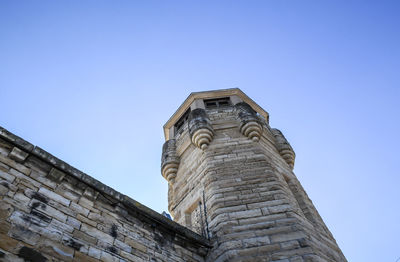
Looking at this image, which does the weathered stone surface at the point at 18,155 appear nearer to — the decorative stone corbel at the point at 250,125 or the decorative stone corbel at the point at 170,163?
the decorative stone corbel at the point at 170,163

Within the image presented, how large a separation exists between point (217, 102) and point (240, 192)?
4530 mm

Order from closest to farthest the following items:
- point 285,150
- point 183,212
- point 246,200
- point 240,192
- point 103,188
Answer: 1. point 103,188
2. point 246,200
3. point 240,192
4. point 183,212
5. point 285,150

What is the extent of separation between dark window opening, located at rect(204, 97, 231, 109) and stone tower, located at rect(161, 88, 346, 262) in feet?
0.54

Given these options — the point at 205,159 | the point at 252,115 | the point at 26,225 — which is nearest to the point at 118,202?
the point at 26,225

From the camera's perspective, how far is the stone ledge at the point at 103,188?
3.94 m

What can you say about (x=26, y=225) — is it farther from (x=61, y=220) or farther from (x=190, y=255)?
(x=190, y=255)

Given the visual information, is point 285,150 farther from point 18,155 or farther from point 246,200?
point 18,155

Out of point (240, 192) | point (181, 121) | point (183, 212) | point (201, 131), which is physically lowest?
point (240, 192)

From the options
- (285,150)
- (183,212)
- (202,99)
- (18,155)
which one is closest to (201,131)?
(183,212)

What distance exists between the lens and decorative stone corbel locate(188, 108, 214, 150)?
7066 mm

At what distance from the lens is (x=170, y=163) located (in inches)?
308

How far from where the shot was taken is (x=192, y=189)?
6465 millimetres

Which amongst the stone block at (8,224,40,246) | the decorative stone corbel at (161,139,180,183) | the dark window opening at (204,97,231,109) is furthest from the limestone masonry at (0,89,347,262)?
the dark window opening at (204,97,231,109)

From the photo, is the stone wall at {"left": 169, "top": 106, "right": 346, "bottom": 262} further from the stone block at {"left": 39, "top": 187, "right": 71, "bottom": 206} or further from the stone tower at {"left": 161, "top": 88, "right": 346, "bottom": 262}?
the stone block at {"left": 39, "top": 187, "right": 71, "bottom": 206}
